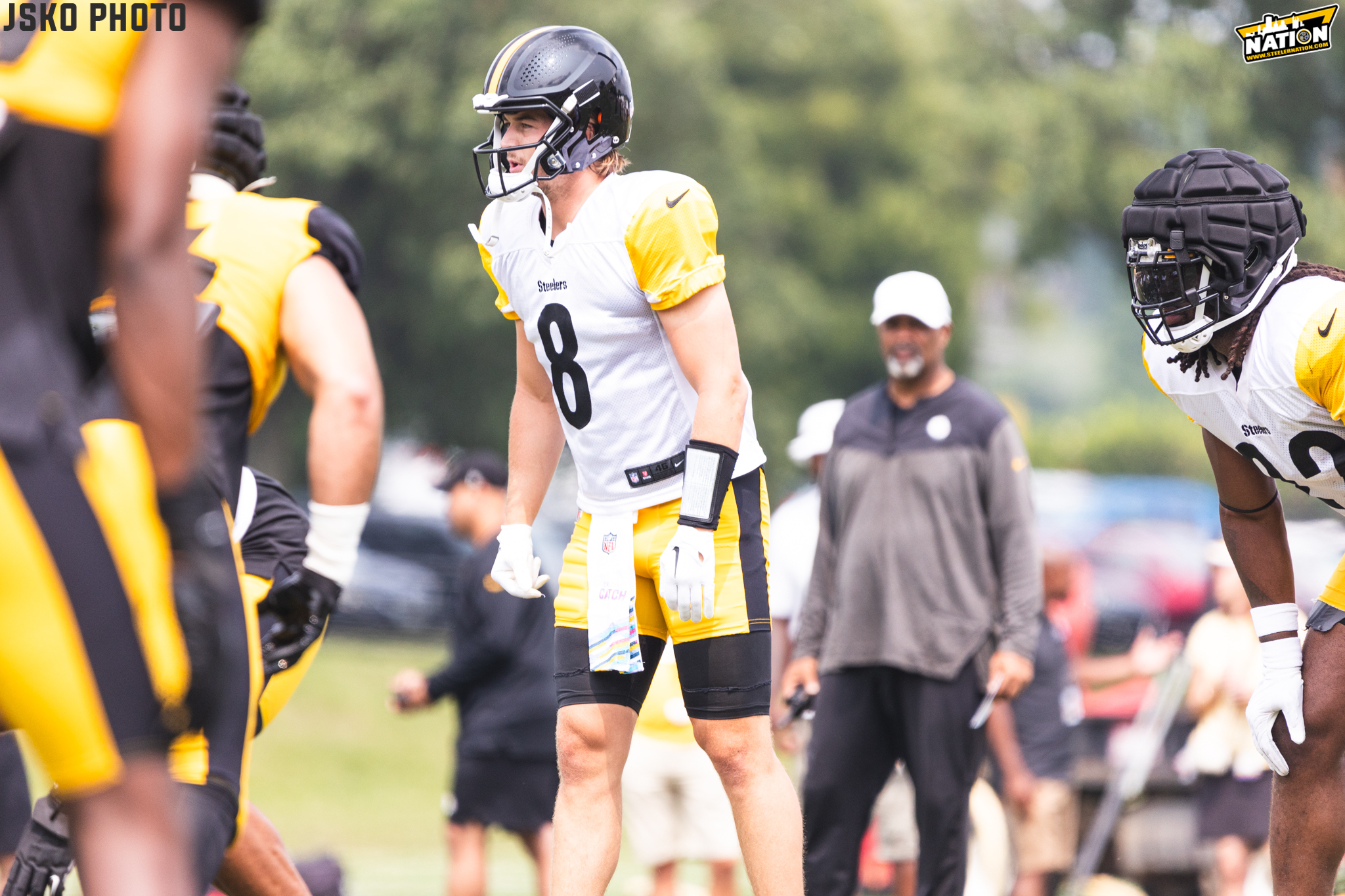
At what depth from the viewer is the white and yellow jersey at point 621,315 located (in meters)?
3.96

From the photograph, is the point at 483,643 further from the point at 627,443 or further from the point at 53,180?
the point at 53,180

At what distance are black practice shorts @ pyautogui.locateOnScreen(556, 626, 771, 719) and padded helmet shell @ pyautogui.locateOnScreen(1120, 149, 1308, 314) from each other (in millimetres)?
1500

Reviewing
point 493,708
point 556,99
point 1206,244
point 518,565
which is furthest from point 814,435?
point 556,99

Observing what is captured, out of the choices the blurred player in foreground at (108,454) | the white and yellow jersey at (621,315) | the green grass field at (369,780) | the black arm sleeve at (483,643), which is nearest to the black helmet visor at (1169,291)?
the white and yellow jersey at (621,315)

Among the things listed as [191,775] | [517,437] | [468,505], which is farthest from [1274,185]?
[468,505]

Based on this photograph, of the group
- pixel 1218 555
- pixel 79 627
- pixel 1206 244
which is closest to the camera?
pixel 79 627

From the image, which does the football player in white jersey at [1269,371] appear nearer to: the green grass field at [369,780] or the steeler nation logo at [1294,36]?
the steeler nation logo at [1294,36]

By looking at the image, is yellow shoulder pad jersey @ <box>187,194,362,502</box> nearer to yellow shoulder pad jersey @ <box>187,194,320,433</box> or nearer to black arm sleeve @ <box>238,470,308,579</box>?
yellow shoulder pad jersey @ <box>187,194,320,433</box>

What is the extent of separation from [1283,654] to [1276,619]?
0.38 feet

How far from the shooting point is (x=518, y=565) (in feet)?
14.6

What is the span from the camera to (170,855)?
2139mm

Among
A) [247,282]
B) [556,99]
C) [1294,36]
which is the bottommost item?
[247,282]

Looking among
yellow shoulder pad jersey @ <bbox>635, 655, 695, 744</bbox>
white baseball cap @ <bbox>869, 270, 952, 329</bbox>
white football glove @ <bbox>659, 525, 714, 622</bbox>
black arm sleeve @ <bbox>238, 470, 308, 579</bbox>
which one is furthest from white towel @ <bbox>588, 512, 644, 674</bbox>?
yellow shoulder pad jersey @ <bbox>635, 655, 695, 744</bbox>

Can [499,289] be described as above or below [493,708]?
above
